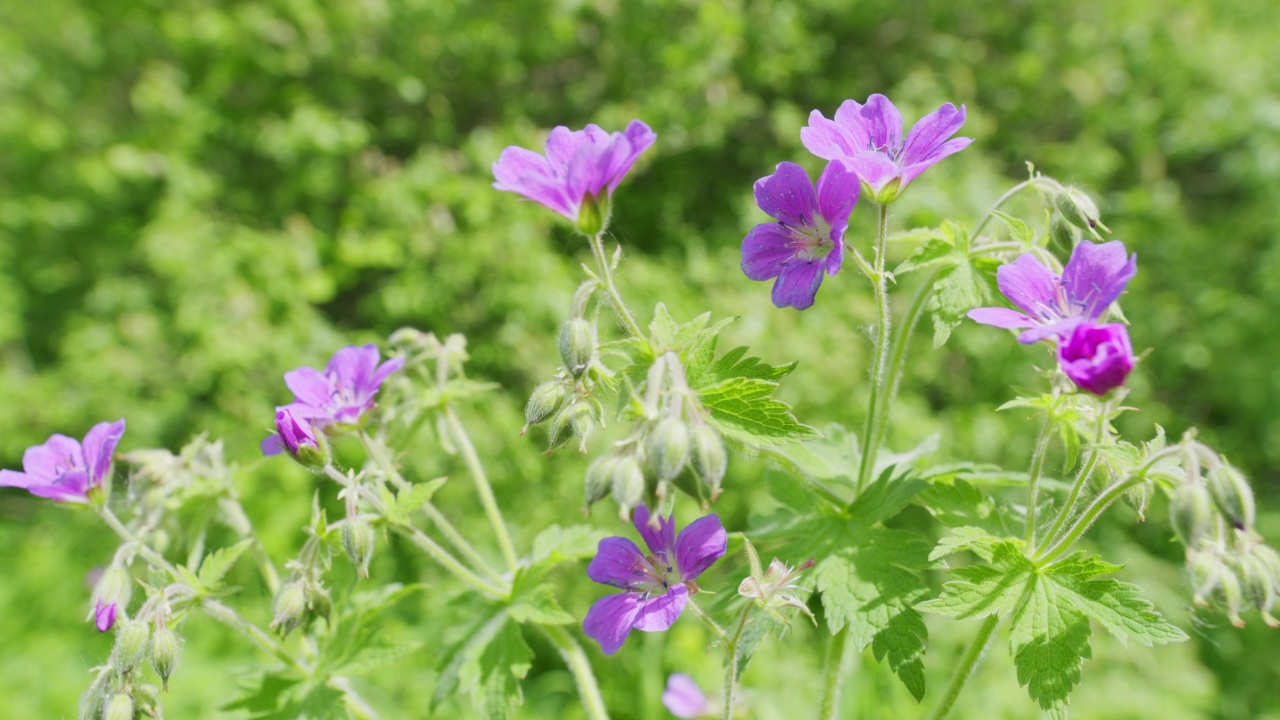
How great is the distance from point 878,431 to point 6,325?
21.9 feet

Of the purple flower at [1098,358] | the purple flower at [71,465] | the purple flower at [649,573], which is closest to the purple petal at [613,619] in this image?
the purple flower at [649,573]

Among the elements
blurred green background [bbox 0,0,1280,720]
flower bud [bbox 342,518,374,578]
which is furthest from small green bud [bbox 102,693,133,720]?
blurred green background [bbox 0,0,1280,720]

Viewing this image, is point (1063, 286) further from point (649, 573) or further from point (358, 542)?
point (358, 542)

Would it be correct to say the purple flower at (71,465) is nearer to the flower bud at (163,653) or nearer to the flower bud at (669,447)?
the flower bud at (163,653)

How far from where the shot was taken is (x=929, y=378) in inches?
179

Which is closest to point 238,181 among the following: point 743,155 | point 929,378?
point 743,155

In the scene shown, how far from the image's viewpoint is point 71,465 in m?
1.59

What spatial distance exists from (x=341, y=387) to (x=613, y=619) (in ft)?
2.30

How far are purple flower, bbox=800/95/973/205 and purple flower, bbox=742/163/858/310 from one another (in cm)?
5

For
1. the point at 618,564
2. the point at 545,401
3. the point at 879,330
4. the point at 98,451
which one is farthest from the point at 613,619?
the point at 98,451

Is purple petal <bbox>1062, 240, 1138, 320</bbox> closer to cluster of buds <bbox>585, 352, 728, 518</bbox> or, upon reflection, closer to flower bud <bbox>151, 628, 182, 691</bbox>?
cluster of buds <bbox>585, 352, 728, 518</bbox>

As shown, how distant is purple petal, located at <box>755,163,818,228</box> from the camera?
4.35 ft

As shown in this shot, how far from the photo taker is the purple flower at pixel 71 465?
4.92 feet

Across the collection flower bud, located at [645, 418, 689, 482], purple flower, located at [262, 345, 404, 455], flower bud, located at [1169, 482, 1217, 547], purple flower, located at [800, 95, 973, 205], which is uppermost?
purple flower, located at [800, 95, 973, 205]
